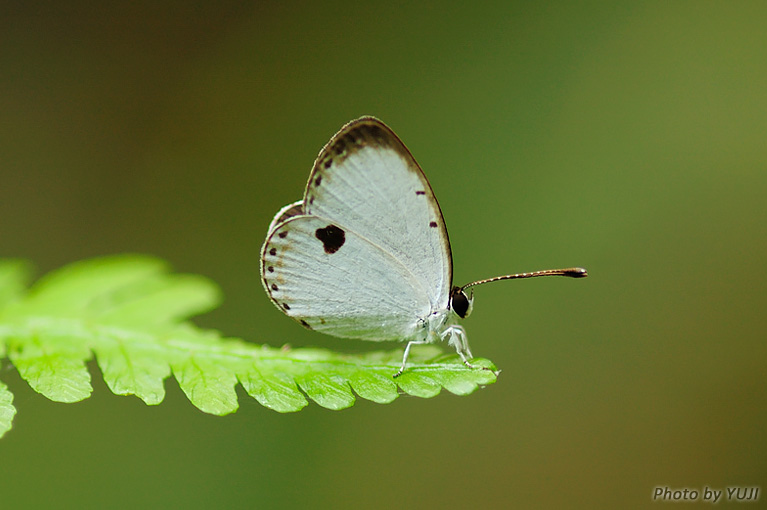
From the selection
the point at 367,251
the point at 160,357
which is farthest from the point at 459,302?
the point at 160,357

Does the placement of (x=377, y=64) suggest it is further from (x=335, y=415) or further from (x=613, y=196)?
(x=335, y=415)

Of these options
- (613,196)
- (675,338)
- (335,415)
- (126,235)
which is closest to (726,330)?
(675,338)

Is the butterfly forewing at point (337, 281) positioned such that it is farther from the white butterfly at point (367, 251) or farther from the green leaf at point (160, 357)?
the green leaf at point (160, 357)

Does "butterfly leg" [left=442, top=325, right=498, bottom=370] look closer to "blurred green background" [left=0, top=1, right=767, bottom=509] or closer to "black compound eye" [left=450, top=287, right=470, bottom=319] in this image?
"black compound eye" [left=450, top=287, right=470, bottom=319]

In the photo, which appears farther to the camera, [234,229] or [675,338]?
[234,229]

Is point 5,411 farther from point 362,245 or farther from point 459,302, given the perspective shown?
point 459,302

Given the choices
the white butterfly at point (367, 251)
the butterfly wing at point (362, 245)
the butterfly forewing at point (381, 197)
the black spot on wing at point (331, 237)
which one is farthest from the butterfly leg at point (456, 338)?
the black spot on wing at point (331, 237)
